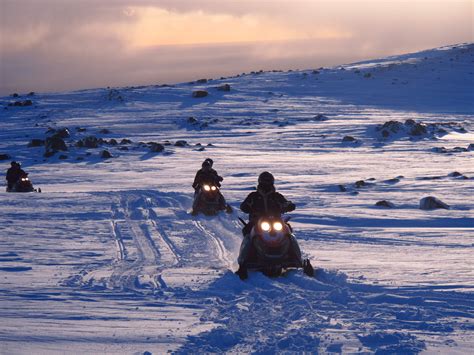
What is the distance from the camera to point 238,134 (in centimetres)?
3953

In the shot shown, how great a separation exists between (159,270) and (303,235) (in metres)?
3.80

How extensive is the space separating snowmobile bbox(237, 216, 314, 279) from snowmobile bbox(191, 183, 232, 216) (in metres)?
5.71

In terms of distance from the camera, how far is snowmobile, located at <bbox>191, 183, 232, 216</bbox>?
14.8 m

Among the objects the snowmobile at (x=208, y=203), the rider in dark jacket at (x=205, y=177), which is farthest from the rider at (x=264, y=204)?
the rider in dark jacket at (x=205, y=177)

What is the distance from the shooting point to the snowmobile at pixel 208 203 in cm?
1480

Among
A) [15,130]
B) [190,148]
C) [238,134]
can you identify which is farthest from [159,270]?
[15,130]

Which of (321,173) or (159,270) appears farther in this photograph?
(321,173)

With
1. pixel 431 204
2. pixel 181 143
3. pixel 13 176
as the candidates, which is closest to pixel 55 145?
pixel 181 143

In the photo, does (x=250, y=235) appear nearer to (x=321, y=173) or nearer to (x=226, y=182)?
(x=226, y=182)

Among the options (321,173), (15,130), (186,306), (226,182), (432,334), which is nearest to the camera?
(432,334)

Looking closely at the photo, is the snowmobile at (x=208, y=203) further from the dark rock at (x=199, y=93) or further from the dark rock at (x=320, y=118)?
the dark rock at (x=199, y=93)

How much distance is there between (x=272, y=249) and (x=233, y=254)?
5.24 ft

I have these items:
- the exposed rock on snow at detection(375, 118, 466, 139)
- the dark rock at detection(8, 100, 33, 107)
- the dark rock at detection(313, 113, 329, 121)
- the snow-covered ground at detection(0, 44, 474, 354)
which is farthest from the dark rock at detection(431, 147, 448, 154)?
the dark rock at detection(8, 100, 33, 107)

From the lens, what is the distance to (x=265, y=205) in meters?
9.22
